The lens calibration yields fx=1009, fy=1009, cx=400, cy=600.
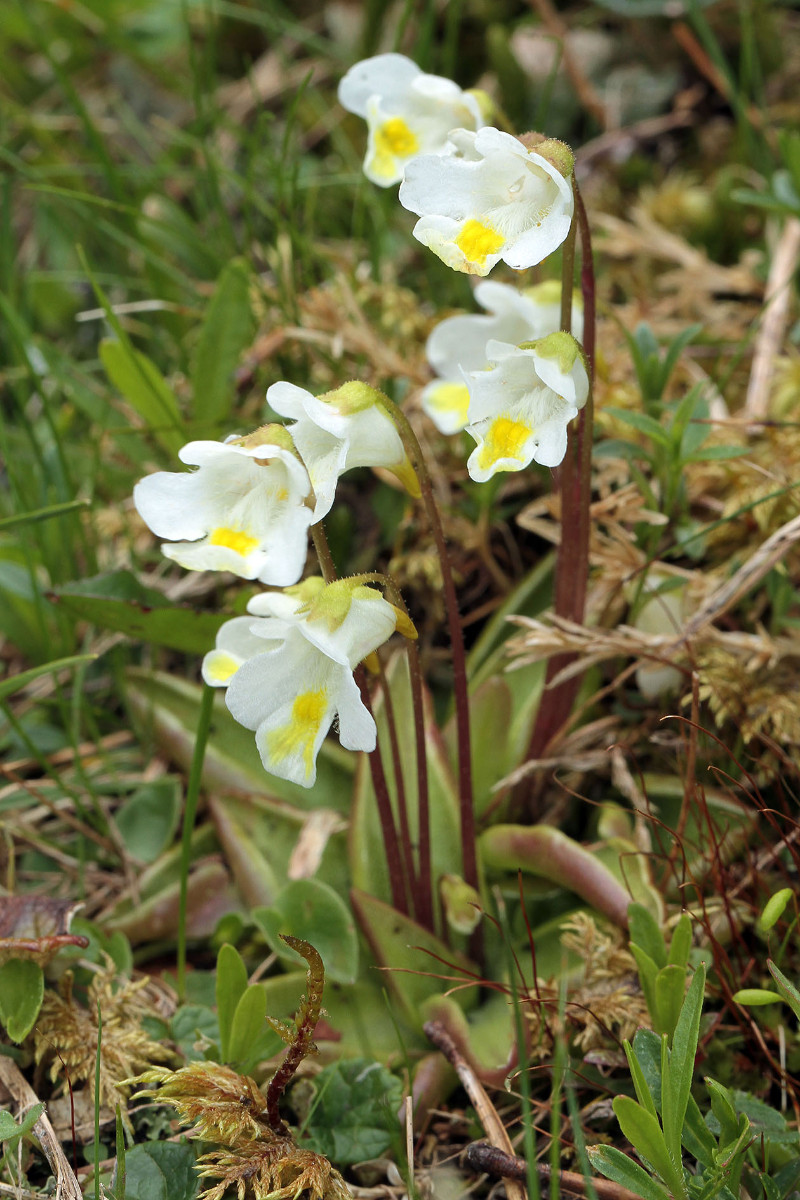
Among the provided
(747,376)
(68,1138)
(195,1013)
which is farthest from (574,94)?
(68,1138)

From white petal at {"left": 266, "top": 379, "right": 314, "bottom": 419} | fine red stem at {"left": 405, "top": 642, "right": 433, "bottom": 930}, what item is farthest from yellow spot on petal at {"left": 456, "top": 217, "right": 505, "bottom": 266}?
fine red stem at {"left": 405, "top": 642, "right": 433, "bottom": 930}

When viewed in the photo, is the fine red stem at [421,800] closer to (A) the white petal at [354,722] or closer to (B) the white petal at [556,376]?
(A) the white petal at [354,722]

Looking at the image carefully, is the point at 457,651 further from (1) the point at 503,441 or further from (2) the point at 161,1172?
(2) the point at 161,1172

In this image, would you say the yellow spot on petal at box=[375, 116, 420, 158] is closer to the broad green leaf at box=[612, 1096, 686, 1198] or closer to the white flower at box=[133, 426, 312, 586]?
the white flower at box=[133, 426, 312, 586]

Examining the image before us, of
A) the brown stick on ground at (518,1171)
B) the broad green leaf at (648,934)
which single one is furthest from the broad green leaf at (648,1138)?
the broad green leaf at (648,934)

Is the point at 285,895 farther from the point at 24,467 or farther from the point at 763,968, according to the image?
the point at 24,467

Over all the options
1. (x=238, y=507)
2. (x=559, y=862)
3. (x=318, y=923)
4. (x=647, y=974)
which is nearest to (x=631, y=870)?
(x=559, y=862)
